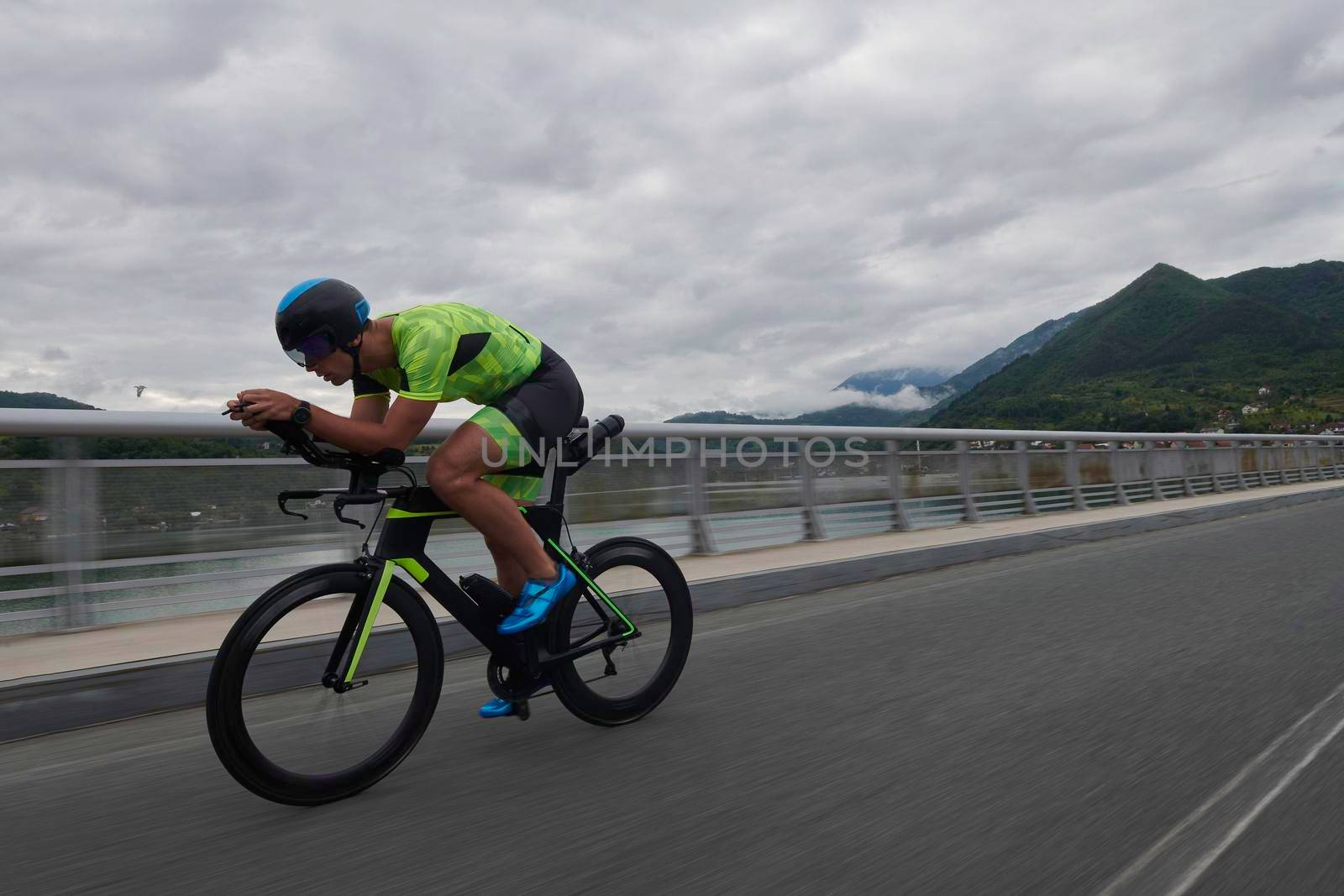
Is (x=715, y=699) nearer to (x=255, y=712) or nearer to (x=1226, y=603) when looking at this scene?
(x=255, y=712)

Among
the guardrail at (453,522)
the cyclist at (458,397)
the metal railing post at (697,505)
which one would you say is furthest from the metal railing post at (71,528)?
the metal railing post at (697,505)

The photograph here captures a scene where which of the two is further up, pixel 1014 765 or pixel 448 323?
pixel 448 323

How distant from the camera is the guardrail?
16.8 feet

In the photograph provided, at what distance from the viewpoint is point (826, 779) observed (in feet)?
10.7

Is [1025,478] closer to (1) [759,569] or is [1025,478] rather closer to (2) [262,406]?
(1) [759,569]

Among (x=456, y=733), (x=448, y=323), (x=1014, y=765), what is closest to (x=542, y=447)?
(x=448, y=323)

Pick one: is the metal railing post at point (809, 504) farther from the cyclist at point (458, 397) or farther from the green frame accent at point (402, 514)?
the green frame accent at point (402, 514)

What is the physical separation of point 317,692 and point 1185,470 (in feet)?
69.1

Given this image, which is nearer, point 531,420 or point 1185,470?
point 531,420

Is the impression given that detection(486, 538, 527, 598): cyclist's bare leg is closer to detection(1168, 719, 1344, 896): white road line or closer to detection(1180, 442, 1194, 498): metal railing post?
detection(1168, 719, 1344, 896): white road line

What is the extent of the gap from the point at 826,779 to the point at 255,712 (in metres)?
1.85

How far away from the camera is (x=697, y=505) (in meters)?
9.16

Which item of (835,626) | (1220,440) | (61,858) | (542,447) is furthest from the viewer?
(1220,440)

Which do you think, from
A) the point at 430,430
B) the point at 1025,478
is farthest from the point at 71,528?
the point at 1025,478
